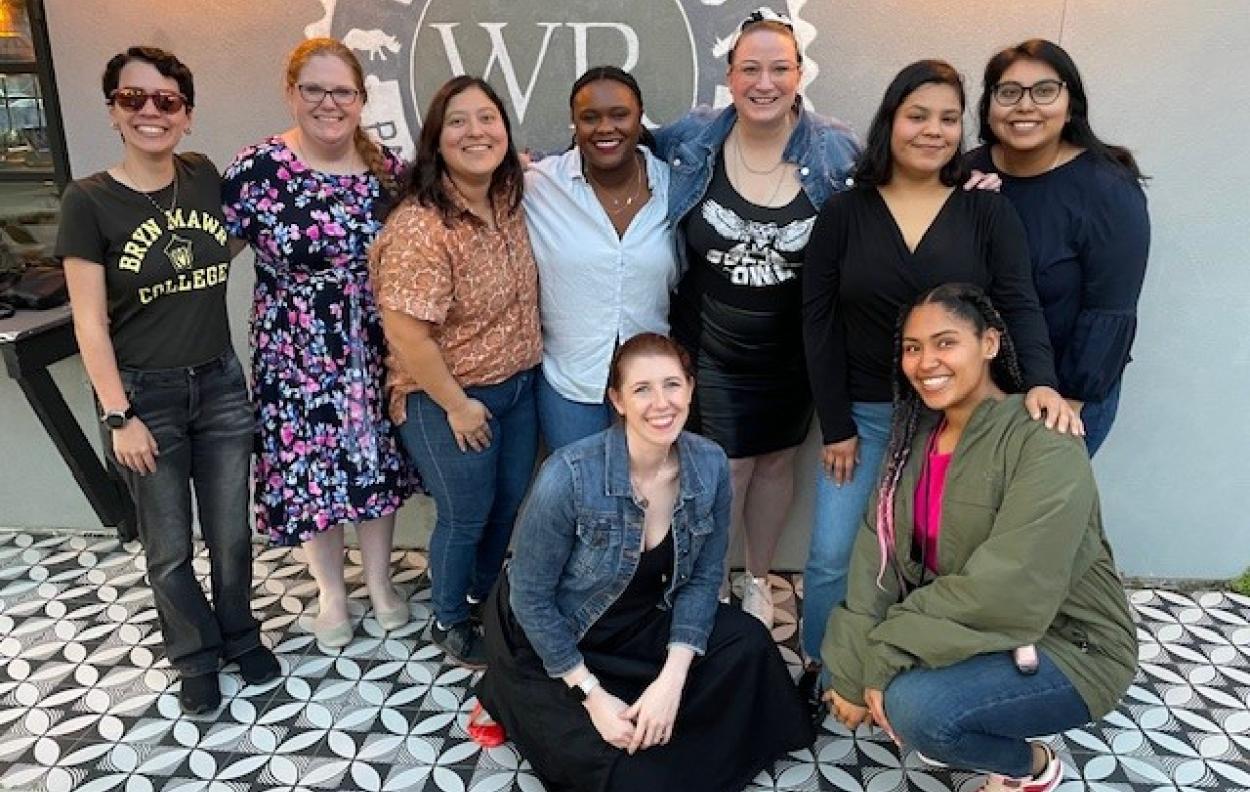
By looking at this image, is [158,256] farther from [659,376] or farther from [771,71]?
[771,71]

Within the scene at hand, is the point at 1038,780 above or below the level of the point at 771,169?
below

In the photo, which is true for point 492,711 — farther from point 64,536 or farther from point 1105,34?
point 1105,34

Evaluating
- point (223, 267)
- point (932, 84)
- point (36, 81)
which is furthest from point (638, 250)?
point (36, 81)

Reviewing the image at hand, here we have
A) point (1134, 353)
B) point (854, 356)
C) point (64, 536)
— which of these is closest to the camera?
point (854, 356)

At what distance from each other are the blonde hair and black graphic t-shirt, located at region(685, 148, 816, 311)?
774 millimetres

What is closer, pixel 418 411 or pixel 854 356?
pixel 854 356

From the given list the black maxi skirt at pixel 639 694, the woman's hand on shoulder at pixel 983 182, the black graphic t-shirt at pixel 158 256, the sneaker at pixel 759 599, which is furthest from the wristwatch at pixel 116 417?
the woman's hand on shoulder at pixel 983 182

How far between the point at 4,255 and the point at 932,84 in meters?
2.97

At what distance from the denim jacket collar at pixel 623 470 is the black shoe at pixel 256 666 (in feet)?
4.03

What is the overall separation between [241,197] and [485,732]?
4.71ft

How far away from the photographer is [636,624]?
2.10 meters

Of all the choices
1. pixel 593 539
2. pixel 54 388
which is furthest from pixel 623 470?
pixel 54 388

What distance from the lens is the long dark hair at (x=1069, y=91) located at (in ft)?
6.54

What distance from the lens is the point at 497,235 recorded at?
7.31 feet
